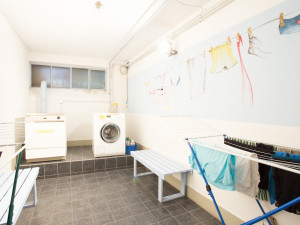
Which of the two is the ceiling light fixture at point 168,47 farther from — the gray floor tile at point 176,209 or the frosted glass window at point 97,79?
the frosted glass window at point 97,79

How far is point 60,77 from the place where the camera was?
4.41 metres

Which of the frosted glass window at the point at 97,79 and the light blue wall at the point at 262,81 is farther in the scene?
the frosted glass window at the point at 97,79

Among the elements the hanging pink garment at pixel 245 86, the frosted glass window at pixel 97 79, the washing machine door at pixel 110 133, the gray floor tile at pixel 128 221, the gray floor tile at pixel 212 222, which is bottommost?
the gray floor tile at pixel 128 221

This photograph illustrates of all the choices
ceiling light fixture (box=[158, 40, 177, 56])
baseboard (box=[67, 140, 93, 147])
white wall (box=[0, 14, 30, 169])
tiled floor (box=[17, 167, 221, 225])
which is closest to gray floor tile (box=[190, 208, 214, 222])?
tiled floor (box=[17, 167, 221, 225])

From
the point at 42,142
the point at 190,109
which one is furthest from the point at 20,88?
the point at 190,109

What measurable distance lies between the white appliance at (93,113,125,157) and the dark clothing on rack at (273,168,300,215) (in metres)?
2.86

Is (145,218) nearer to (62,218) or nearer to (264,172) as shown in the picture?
(62,218)

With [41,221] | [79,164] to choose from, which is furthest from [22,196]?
[79,164]

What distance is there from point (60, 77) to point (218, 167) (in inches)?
174

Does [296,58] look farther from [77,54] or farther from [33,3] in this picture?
[77,54]

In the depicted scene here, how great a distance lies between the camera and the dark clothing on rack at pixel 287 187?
1102 millimetres

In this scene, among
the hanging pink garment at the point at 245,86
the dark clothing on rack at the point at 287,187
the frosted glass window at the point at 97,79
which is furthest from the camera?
the frosted glass window at the point at 97,79

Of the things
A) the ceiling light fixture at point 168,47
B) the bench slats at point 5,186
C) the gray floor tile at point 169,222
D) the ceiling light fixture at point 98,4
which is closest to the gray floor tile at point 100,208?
the gray floor tile at point 169,222

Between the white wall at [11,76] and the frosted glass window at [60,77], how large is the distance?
66 centimetres
